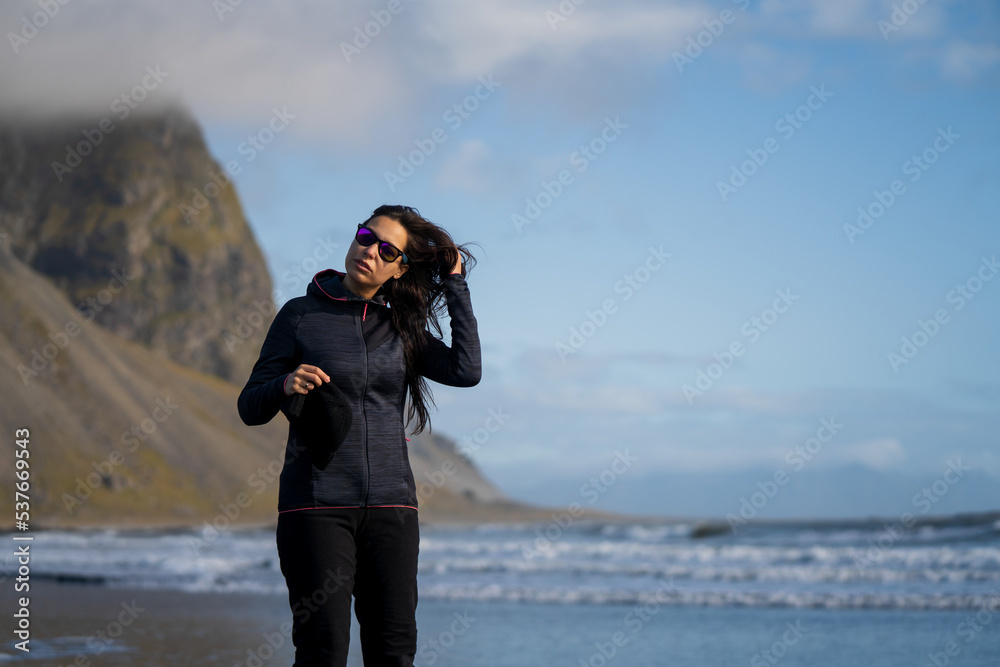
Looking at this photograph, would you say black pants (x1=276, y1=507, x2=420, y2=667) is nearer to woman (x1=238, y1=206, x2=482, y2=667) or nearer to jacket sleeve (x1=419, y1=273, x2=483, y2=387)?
woman (x1=238, y1=206, x2=482, y2=667)

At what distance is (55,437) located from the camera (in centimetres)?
6241

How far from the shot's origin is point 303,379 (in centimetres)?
278

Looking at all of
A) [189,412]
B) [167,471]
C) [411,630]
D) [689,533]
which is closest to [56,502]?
[167,471]

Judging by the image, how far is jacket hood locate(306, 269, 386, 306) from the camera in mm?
3086

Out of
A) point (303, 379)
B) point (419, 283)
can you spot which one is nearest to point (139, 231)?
point (419, 283)

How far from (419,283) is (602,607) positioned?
1006 cm

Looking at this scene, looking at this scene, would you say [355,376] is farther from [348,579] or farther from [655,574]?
[655,574]

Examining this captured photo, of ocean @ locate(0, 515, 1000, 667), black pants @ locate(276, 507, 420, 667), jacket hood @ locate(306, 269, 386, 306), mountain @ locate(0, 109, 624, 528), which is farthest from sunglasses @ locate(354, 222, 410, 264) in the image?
mountain @ locate(0, 109, 624, 528)

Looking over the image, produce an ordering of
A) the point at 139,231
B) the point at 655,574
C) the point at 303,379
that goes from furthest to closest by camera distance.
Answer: the point at 139,231 < the point at 655,574 < the point at 303,379

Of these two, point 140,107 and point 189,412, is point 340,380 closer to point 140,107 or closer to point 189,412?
point 189,412

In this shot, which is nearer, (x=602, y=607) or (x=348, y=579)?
(x=348, y=579)

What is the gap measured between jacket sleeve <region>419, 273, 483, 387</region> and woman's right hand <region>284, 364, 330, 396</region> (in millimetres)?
445

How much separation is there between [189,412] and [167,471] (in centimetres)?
877

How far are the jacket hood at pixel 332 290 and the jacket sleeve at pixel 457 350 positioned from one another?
0.19 meters
